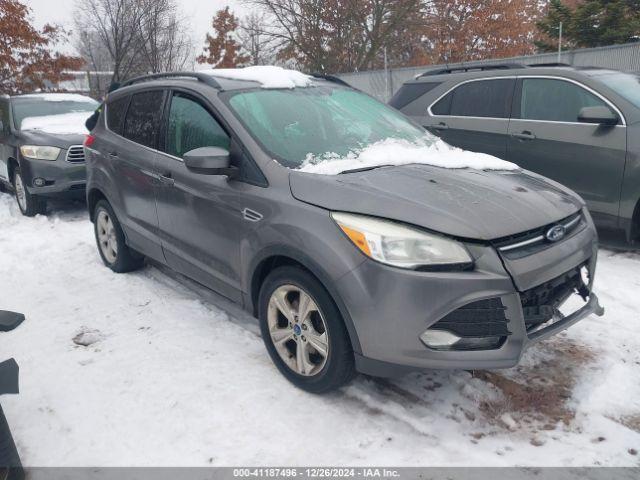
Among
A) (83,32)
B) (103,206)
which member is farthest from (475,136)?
(83,32)

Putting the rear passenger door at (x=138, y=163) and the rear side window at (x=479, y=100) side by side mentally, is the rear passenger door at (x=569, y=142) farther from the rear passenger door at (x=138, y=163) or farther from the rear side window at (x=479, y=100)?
the rear passenger door at (x=138, y=163)

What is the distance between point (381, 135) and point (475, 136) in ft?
8.81

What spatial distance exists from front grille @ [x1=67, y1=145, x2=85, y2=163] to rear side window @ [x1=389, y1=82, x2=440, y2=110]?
4165mm

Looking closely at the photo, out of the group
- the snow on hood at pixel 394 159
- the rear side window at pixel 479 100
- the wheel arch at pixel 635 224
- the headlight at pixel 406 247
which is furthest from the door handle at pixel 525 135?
the headlight at pixel 406 247

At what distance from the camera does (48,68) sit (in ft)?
49.7

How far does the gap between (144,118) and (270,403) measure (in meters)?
2.59

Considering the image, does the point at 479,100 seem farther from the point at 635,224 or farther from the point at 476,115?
the point at 635,224

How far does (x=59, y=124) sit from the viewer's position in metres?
8.03

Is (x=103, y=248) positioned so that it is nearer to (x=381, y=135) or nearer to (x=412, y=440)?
(x=381, y=135)

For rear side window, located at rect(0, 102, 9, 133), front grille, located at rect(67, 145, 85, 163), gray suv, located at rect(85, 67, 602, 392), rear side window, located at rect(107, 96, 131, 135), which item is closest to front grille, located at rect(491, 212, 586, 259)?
gray suv, located at rect(85, 67, 602, 392)

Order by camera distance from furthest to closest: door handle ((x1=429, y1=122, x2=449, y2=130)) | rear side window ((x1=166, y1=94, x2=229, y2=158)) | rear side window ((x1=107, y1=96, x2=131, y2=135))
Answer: door handle ((x1=429, y1=122, x2=449, y2=130)) → rear side window ((x1=107, y1=96, x2=131, y2=135)) → rear side window ((x1=166, y1=94, x2=229, y2=158))

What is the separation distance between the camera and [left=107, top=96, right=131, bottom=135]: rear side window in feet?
15.7

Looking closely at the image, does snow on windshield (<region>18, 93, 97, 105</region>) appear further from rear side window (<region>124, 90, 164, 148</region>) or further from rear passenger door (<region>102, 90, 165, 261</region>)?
Result: rear side window (<region>124, 90, 164, 148</region>)

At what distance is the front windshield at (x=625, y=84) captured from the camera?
201 inches
